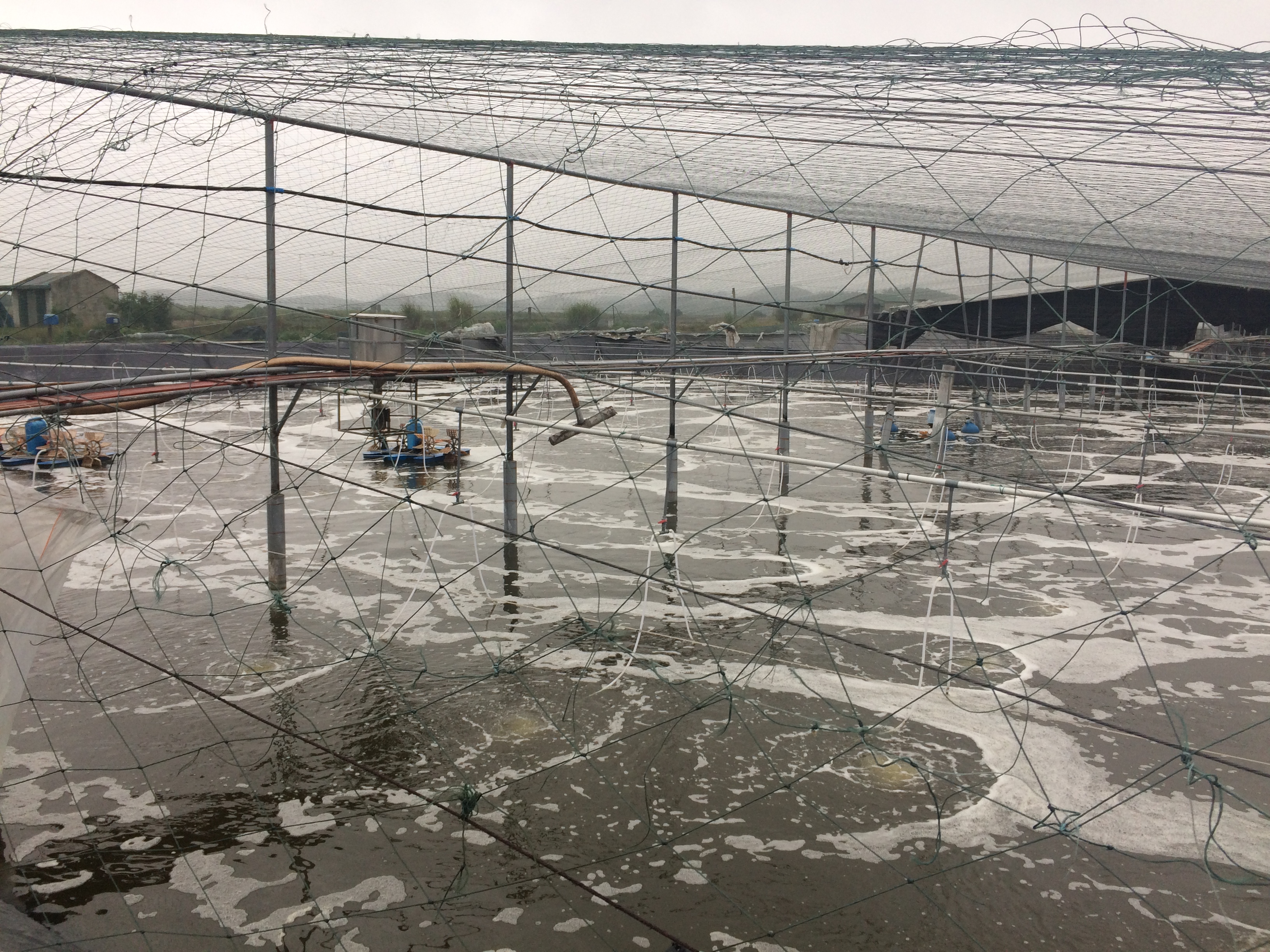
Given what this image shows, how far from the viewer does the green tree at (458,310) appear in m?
9.80

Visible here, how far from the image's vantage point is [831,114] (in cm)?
578

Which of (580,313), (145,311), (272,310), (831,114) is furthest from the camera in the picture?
(580,313)

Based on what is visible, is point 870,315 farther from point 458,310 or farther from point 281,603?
point 281,603

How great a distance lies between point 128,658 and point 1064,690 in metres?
6.11

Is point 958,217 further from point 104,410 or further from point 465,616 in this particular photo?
point 104,410

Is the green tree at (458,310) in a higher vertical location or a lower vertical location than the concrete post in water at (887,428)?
higher

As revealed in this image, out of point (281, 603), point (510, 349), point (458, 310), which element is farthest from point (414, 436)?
point (281, 603)

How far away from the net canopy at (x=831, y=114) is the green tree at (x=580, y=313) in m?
3.07

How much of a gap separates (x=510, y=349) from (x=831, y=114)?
12.8 ft

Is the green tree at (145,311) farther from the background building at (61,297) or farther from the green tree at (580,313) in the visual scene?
the green tree at (580,313)

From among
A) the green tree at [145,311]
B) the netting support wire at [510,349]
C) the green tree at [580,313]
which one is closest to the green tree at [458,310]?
the netting support wire at [510,349]

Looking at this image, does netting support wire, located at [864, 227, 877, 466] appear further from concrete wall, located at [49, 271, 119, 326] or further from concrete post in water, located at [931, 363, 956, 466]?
concrete wall, located at [49, 271, 119, 326]

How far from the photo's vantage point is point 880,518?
11.0 m

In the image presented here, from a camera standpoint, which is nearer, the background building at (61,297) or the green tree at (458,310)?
the background building at (61,297)
